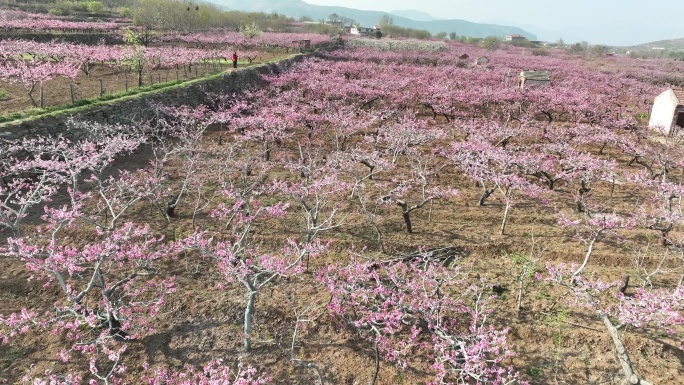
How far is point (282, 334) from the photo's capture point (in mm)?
10250

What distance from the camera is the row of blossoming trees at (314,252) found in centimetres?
907

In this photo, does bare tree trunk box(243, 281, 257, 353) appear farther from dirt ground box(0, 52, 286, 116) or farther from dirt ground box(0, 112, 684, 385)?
dirt ground box(0, 52, 286, 116)

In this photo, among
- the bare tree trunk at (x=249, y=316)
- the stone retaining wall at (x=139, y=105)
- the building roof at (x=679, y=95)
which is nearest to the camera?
the bare tree trunk at (x=249, y=316)

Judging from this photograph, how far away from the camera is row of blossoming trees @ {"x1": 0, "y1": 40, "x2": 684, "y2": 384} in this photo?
9.07 metres

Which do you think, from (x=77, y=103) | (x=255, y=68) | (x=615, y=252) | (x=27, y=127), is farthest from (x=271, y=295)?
(x=255, y=68)

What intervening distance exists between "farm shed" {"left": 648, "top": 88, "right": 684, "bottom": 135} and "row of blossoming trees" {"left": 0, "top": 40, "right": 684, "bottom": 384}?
727 centimetres

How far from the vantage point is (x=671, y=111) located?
32.1 m

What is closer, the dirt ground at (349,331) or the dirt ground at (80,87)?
the dirt ground at (349,331)

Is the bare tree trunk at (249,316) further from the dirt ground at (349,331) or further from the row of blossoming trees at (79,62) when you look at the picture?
the row of blossoming trees at (79,62)

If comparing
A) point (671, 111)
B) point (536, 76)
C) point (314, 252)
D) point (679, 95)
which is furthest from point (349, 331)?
point (536, 76)

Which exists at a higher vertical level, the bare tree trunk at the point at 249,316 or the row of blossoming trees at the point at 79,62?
the row of blossoming trees at the point at 79,62

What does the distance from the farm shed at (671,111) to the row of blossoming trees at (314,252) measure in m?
7.27

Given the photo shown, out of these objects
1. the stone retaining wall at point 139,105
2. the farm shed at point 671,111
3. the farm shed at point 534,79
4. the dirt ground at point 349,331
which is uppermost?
the farm shed at point 534,79

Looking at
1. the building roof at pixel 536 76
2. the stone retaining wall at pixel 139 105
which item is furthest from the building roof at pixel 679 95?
the stone retaining wall at pixel 139 105
